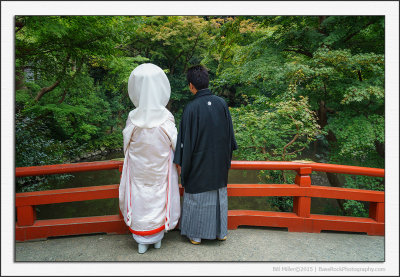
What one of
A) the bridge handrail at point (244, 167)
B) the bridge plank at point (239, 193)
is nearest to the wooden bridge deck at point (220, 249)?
the bridge plank at point (239, 193)

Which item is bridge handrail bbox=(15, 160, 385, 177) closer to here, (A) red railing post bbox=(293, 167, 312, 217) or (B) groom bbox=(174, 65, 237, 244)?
(A) red railing post bbox=(293, 167, 312, 217)

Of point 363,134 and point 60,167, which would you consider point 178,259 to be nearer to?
point 60,167

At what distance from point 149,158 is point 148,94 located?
1.83 feet

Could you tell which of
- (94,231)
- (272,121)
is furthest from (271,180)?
(94,231)

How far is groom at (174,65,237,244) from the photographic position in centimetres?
218

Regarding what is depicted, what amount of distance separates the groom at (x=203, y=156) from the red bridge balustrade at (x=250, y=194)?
301 millimetres

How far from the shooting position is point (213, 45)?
5.74 metres

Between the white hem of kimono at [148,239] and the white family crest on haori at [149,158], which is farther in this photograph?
the white hem of kimono at [148,239]

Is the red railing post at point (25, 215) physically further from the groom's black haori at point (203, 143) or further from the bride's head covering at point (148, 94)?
the groom's black haori at point (203, 143)

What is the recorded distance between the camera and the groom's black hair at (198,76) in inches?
86.1

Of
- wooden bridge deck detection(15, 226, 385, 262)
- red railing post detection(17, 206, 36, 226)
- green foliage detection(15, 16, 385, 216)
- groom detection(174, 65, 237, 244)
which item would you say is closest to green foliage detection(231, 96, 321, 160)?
green foliage detection(15, 16, 385, 216)

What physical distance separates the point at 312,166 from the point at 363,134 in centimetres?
211

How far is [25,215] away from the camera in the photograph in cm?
242

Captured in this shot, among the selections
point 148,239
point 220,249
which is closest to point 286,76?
point 220,249
